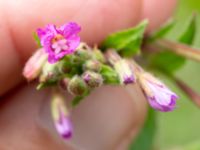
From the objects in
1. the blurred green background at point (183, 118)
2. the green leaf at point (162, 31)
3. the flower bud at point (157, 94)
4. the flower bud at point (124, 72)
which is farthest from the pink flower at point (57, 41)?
the blurred green background at point (183, 118)

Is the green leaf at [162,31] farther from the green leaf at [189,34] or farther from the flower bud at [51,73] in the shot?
the flower bud at [51,73]

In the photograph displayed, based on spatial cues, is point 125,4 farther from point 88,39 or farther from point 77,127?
point 77,127

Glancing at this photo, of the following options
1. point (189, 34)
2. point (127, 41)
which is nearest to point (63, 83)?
point (127, 41)

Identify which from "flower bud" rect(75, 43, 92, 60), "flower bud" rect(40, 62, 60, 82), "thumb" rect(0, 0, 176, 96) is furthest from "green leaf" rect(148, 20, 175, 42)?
"flower bud" rect(40, 62, 60, 82)

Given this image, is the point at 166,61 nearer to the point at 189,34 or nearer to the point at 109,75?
the point at 189,34

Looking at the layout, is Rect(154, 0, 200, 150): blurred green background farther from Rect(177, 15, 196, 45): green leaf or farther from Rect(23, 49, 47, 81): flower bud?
Rect(23, 49, 47, 81): flower bud

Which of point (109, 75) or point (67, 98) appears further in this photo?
point (67, 98)
